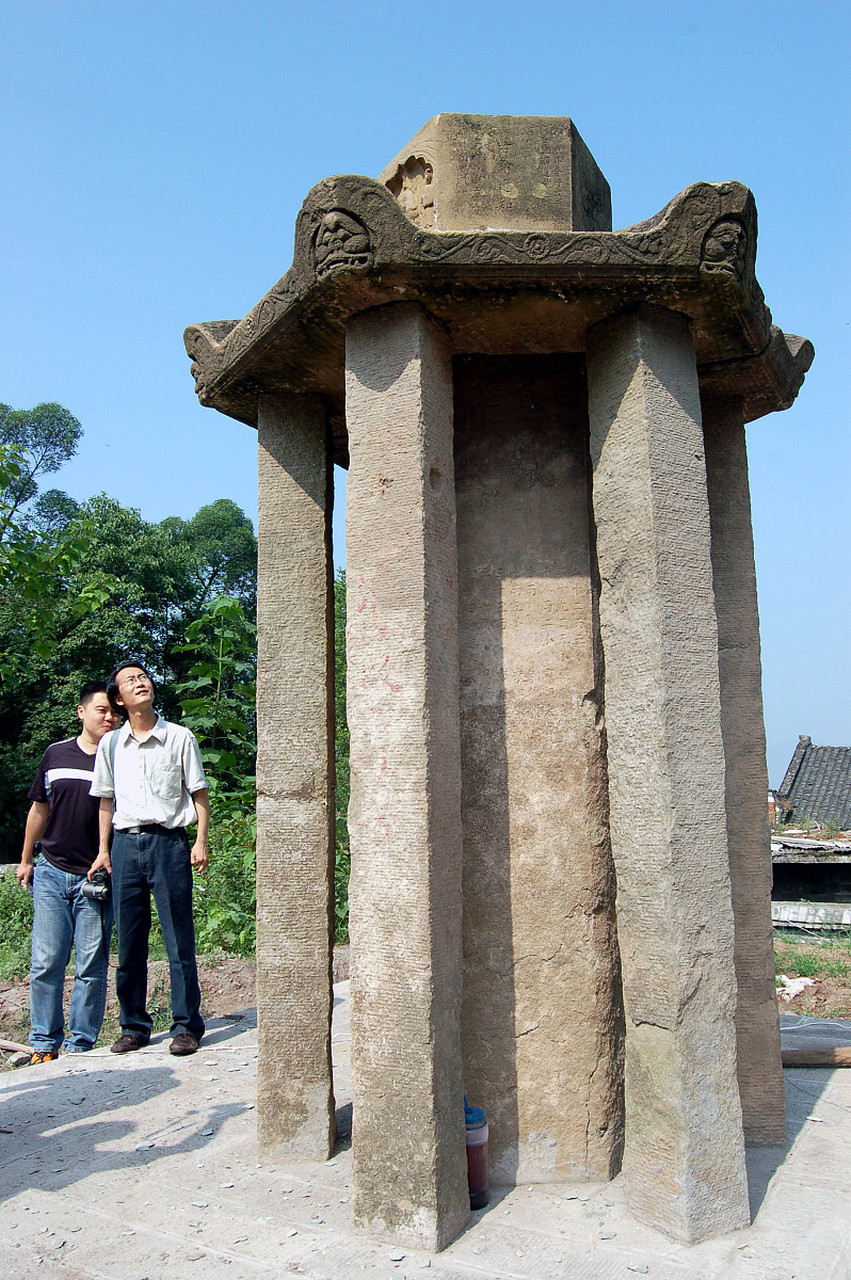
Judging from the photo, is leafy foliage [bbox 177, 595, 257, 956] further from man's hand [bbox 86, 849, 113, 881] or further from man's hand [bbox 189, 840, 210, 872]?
man's hand [bbox 189, 840, 210, 872]

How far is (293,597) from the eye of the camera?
372cm

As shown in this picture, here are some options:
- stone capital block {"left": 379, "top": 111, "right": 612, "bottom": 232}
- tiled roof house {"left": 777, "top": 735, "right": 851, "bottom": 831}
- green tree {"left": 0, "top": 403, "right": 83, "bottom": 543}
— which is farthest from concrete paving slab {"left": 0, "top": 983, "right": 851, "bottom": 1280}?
green tree {"left": 0, "top": 403, "right": 83, "bottom": 543}

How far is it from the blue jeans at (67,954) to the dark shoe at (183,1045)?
0.62 m

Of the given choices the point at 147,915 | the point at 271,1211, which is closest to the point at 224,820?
the point at 147,915

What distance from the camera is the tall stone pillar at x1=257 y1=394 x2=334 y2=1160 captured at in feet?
11.5

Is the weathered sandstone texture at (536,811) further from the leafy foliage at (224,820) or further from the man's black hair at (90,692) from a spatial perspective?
the leafy foliage at (224,820)

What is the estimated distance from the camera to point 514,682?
11.3ft

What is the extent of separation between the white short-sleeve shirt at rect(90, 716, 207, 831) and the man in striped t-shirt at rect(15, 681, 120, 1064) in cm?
43

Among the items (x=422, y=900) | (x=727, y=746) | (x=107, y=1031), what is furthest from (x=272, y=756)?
(x=107, y=1031)

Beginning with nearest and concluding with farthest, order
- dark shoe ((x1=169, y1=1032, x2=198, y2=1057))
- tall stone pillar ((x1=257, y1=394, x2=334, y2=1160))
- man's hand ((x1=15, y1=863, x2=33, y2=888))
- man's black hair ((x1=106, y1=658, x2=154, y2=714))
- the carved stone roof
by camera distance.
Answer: the carved stone roof
tall stone pillar ((x1=257, y1=394, x2=334, y2=1160))
dark shoe ((x1=169, y1=1032, x2=198, y2=1057))
man's black hair ((x1=106, y1=658, x2=154, y2=714))
man's hand ((x1=15, y1=863, x2=33, y2=888))

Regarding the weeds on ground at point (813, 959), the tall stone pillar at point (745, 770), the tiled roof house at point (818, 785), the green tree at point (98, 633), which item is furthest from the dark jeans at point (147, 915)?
the tiled roof house at point (818, 785)

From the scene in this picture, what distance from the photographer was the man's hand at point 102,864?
5207mm

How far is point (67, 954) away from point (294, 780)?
2493mm

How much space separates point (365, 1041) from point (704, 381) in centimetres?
278
